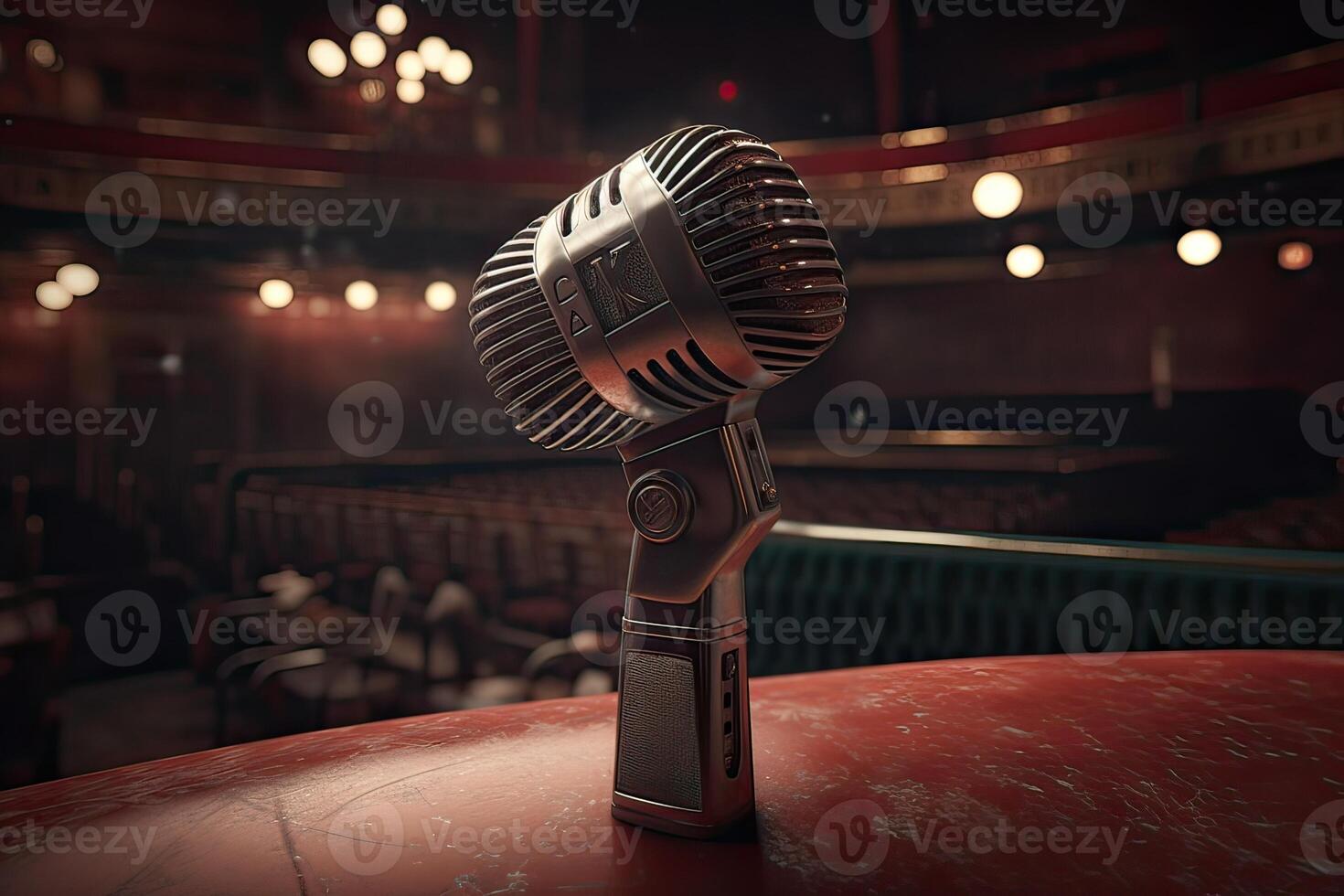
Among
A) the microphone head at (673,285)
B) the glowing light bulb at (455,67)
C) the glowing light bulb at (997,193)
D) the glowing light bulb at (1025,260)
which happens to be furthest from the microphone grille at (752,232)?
the glowing light bulb at (1025,260)

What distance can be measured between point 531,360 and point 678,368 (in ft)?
0.47

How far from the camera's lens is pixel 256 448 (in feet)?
29.2

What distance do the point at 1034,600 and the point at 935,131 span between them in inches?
275

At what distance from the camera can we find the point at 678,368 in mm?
659

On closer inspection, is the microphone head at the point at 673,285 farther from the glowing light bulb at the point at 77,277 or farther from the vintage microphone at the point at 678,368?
the glowing light bulb at the point at 77,277

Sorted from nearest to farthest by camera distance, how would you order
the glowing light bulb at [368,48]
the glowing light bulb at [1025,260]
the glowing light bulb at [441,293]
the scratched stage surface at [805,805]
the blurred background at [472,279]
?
the scratched stage surface at [805,805] → the blurred background at [472,279] → the glowing light bulb at [368,48] → the glowing light bulb at [1025,260] → the glowing light bulb at [441,293]

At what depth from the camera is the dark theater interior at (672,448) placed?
0.66m

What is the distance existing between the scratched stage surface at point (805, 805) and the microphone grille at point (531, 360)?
1.05ft

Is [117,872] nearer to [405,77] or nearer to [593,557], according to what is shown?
[593,557]

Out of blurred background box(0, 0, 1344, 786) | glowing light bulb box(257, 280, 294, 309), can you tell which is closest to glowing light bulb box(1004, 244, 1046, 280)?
blurred background box(0, 0, 1344, 786)

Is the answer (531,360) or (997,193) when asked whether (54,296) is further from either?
(531,360)

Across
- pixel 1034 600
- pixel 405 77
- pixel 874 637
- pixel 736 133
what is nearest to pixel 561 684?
pixel 874 637

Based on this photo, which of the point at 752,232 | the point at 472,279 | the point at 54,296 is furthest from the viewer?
the point at 472,279

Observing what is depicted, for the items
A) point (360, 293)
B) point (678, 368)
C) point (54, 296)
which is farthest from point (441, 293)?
point (678, 368)
